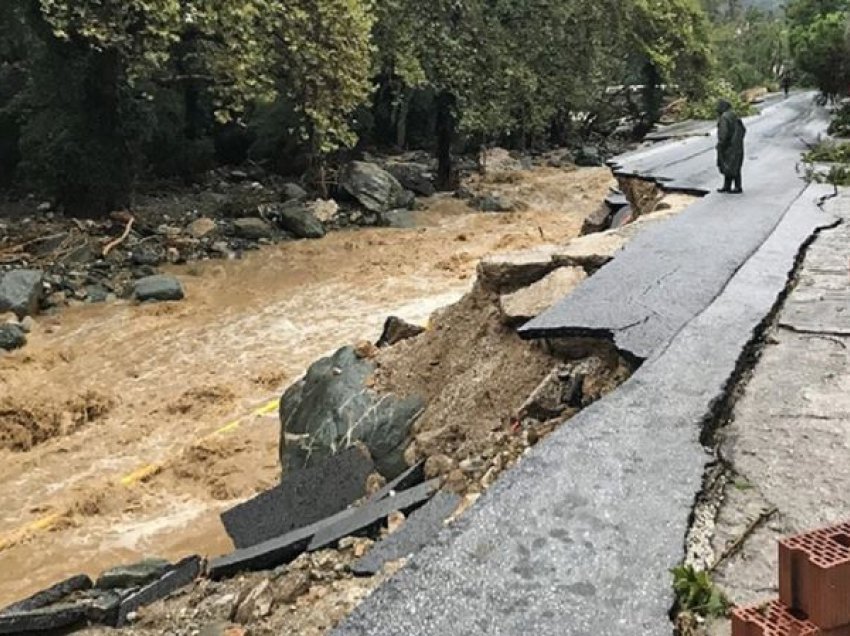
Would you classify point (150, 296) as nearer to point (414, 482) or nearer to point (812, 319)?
point (414, 482)

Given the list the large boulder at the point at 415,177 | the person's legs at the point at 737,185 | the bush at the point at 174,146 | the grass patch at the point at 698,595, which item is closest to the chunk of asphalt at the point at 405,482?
the grass patch at the point at 698,595

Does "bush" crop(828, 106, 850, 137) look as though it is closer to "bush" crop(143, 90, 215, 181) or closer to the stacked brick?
"bush" crop(143, 90, 215, 181)

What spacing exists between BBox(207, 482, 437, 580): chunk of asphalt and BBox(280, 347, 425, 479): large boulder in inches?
30.3

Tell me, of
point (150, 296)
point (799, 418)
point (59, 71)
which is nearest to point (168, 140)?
point (59, 71)

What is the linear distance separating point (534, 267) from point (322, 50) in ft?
38.0

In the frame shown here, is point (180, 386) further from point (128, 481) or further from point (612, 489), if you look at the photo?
point (612, 489)

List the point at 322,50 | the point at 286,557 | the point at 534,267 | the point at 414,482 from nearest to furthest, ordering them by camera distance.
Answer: the point at 286,557, the point at 414,482, the point at 534,267, the point at 322,50

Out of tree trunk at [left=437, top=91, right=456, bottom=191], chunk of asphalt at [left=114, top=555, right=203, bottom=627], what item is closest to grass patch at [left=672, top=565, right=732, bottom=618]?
chunk of asphalt at [left=114, top=555, right=203, bottom=627]

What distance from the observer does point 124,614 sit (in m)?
4.67

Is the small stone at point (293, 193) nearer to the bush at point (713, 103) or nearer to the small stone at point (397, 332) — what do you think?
the bush at point (713, 103)

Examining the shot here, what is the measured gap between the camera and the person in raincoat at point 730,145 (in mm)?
9555

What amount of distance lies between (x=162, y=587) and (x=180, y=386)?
19.0 ft

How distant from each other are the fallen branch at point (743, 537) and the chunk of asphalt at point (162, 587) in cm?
324

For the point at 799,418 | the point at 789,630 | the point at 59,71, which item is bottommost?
the point at 799,418
